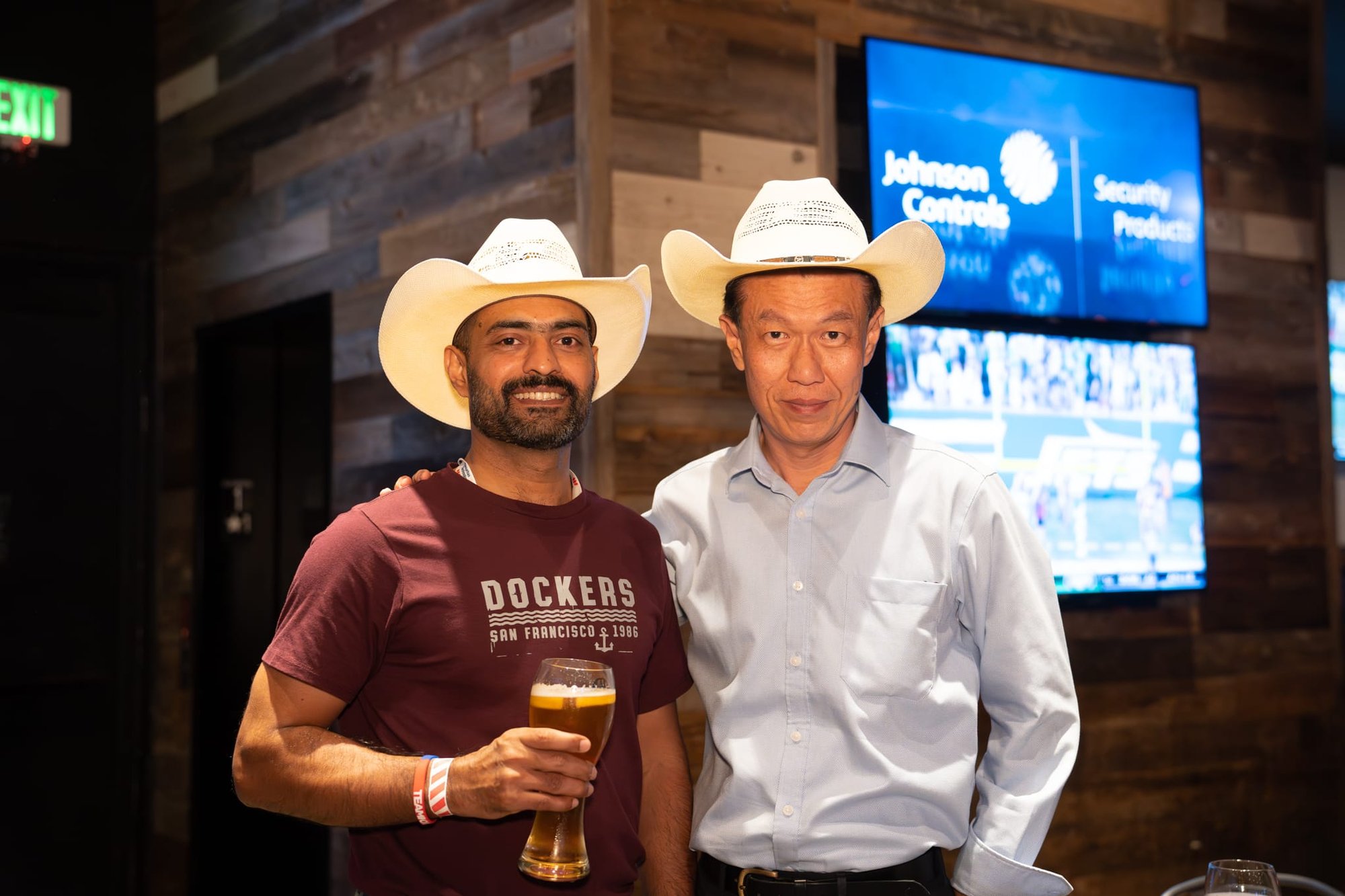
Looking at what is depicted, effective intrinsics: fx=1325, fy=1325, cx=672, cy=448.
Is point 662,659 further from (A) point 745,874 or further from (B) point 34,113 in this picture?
(B) point 34,113

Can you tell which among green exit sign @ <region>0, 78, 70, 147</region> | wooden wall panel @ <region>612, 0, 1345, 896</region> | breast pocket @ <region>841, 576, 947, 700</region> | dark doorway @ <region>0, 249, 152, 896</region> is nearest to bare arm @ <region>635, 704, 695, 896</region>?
breast pocket @ <region>841, 576, 947, 700</region>

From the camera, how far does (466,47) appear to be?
378cm

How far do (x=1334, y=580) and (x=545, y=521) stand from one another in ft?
12.2

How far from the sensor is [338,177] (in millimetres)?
4340

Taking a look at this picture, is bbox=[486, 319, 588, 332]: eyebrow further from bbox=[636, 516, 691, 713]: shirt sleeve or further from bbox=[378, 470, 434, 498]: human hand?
bbox=[636, 516, 691, 713]: shirt sleeve

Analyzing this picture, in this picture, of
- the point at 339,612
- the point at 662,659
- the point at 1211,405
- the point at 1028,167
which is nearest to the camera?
the point at 339,612

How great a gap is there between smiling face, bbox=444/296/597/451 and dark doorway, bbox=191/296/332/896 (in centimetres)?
277

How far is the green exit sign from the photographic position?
484 cm

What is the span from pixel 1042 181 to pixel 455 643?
9.09 ft

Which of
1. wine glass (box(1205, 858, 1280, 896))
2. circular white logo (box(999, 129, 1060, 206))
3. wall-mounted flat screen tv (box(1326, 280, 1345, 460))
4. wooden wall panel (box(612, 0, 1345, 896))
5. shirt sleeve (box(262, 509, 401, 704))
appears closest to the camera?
wine glass (box(1205, 858, 1280, 896))

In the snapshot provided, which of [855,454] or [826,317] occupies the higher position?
[826,317]

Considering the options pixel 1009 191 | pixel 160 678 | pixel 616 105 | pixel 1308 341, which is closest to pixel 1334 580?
pixel 1308 341

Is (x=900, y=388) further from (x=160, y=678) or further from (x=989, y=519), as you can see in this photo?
(x=160, y=678)

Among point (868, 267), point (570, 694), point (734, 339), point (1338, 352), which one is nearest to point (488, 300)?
point (734, 339)
